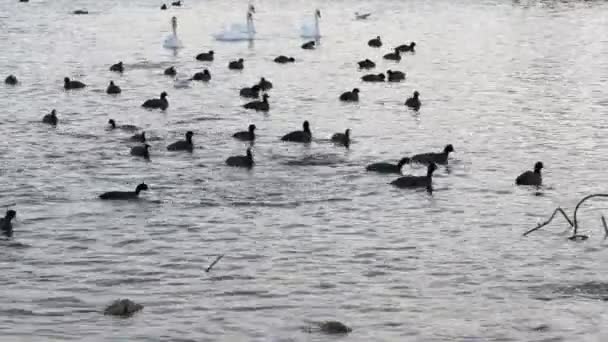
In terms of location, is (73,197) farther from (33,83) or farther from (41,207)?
(33,83)

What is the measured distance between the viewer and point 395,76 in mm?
58938

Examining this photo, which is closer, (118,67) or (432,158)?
(432,158)

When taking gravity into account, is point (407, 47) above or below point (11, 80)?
above

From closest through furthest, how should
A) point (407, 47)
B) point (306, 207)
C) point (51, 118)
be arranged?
point (306, 207)
point (51, 118)
point (407, 47)

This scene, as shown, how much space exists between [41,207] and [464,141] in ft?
53.5

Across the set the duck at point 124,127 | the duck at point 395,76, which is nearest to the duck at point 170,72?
the duck at point 395,76

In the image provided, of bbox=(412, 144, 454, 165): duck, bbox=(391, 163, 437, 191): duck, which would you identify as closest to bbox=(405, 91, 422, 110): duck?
bbox=(412, 144, 454, 165): duck

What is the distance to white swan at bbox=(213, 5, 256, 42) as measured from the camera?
74.3 m

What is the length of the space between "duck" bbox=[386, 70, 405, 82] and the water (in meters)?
0.96

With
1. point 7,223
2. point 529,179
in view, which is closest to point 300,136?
point 529,179

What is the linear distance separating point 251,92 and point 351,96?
13.5 feet

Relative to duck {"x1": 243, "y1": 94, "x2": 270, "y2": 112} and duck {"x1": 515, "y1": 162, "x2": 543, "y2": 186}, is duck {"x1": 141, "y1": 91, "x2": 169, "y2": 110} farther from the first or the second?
duck {"x1": 515, "y1": 162, "x2": 543, "y2": 186}

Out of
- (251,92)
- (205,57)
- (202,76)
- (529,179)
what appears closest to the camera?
(529,179)

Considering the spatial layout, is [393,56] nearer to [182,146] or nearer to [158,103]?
[158,103]
